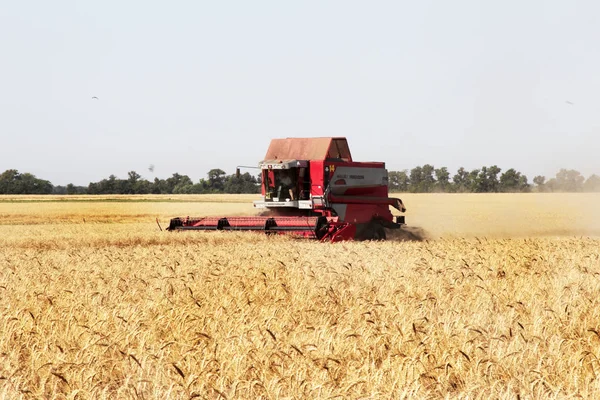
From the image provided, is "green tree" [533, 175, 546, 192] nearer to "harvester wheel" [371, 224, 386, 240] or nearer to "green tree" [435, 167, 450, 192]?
"green tree" [435, 167, 450, 192]

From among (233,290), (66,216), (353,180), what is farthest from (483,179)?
(233,290)

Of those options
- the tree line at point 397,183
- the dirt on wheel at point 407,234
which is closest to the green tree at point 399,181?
the tree line at point 397,183

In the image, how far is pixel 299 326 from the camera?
6.48 meters

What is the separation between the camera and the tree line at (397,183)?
84.0 metres

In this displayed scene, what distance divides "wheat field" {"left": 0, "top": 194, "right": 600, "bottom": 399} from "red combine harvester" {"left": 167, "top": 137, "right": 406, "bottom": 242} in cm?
593

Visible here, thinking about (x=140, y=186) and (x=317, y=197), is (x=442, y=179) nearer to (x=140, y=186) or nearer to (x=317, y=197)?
(x=140, y=186)

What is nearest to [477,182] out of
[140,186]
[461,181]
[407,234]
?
[461,181]

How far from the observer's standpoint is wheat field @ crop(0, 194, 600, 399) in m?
4.77

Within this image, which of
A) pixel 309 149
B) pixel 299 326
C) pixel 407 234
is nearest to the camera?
pixel 299 326

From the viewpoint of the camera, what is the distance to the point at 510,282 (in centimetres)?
998

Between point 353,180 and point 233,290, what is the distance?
41.0 feet

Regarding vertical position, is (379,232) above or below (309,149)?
below

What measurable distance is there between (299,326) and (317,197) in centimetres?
1354

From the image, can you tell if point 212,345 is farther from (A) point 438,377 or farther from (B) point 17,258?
(B) point 17,258
